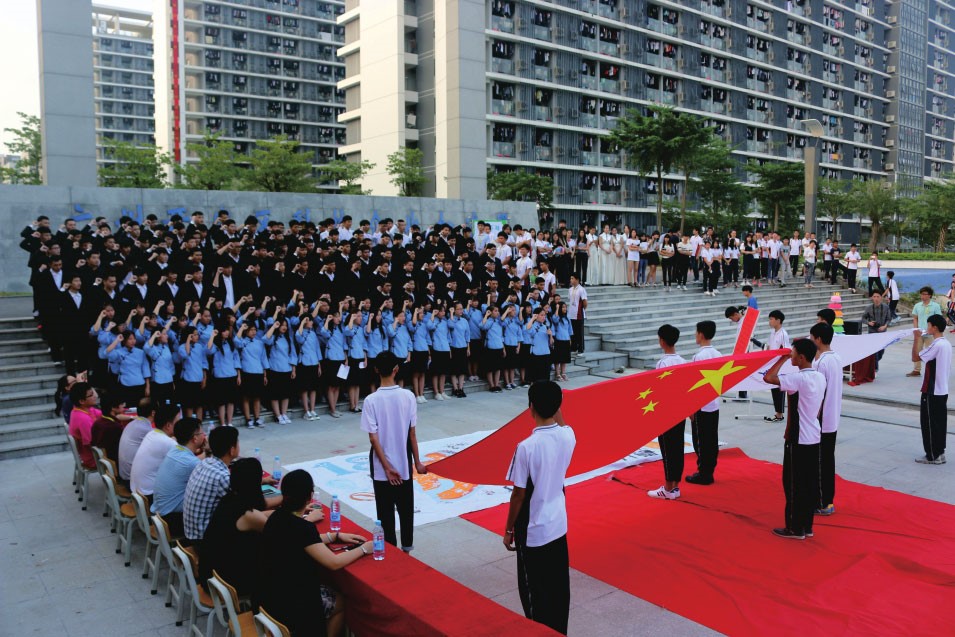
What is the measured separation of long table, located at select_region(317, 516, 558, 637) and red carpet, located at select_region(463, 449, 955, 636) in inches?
78.9

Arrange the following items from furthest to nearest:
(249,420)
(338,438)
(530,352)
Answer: (530,352)
(249,420)
(338,438)

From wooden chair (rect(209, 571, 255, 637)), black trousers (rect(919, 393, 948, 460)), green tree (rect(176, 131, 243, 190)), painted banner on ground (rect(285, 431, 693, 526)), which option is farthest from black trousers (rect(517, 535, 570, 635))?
green tree (rect(176, 131, 243, 190))

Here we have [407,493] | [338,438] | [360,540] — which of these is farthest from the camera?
[338,438]

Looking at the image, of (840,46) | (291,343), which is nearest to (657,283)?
(291,343)

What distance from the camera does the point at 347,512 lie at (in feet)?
23.5

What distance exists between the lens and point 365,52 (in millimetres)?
46844

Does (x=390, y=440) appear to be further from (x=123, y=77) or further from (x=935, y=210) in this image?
(x=123, y=77)

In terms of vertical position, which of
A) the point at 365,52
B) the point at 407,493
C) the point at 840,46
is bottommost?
the point at 407,493

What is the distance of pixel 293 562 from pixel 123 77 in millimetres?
88289

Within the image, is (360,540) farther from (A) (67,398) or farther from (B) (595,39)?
(B) (595,39)

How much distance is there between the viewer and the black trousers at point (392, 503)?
577 cm

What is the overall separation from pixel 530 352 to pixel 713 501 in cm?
660

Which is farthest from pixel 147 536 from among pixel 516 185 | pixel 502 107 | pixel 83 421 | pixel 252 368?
pixel 502 107

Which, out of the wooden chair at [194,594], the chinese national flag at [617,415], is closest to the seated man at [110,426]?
the wooden chair at [194,594]
